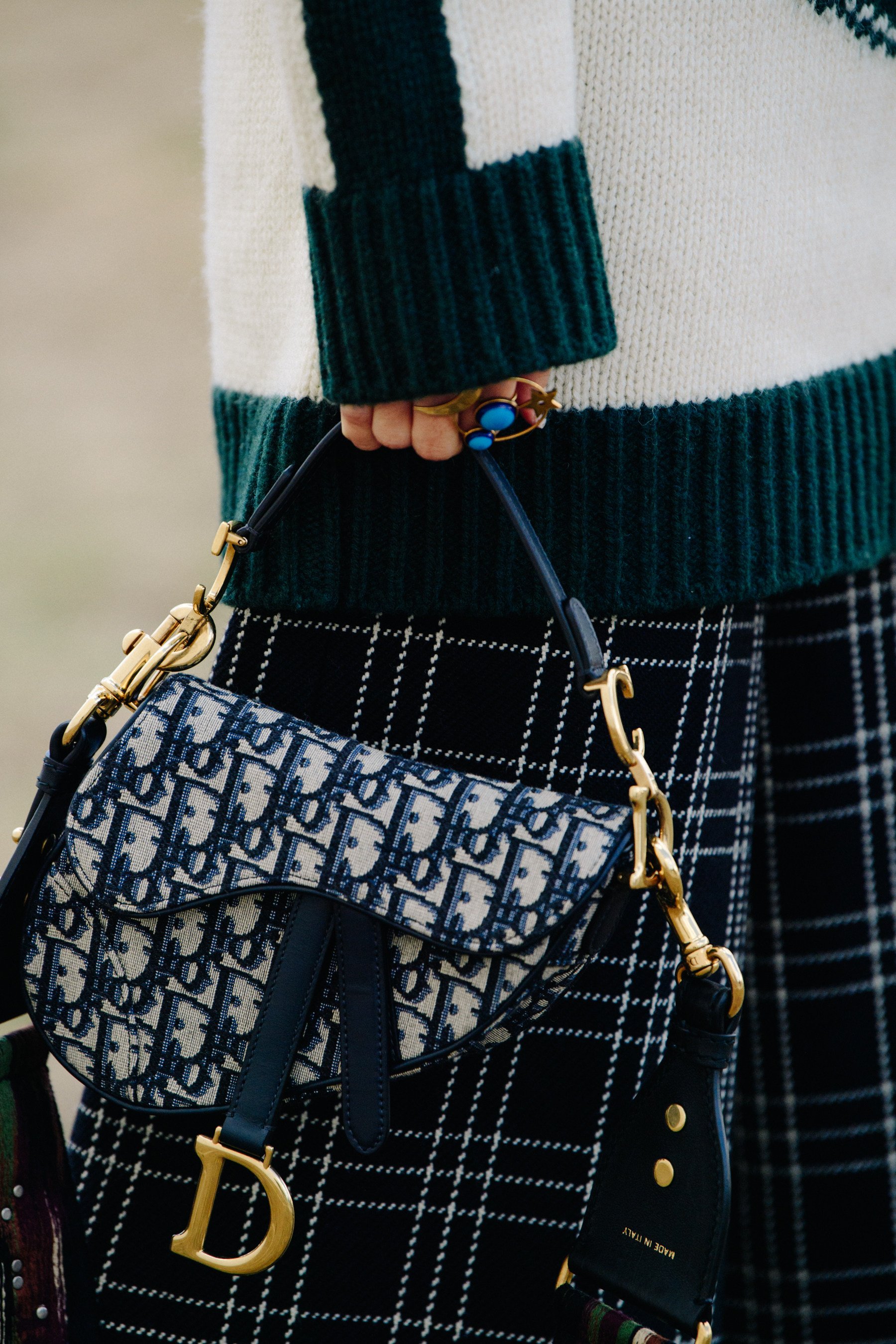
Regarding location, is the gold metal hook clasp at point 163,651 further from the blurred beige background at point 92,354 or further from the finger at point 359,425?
the blurred beige background at point 92,354

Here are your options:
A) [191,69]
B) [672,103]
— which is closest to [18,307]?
[191,69]

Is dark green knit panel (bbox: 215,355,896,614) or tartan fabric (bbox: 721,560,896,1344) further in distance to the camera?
tartan fabric (bbox: 721,560,896,1344)

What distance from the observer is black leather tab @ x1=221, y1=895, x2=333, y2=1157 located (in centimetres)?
69

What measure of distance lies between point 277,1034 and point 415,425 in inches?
14.8

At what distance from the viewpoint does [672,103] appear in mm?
718

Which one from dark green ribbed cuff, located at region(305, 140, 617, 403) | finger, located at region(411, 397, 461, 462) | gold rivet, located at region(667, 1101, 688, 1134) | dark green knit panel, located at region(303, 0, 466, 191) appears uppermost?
dark green knit panel, located at region(303, 0, 466, 191)

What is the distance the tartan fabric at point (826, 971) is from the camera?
3.07 feet

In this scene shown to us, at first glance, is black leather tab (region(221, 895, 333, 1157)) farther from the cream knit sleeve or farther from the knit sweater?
the cream knit sleeve

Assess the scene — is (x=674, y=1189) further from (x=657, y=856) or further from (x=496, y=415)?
(x=496, y=415)

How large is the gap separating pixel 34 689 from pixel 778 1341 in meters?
1.90

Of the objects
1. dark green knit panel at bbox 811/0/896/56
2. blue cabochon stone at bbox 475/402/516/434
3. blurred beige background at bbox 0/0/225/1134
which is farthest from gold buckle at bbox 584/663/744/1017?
blurred beige background at bbox 0/0/225/1134

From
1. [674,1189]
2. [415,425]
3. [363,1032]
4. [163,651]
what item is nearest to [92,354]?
[163,651]

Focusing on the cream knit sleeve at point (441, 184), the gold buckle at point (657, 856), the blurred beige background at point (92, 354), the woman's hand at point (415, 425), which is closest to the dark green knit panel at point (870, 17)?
the cream knit sleeve at point (441, 184)

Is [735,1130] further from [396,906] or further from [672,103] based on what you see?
[672,103]
